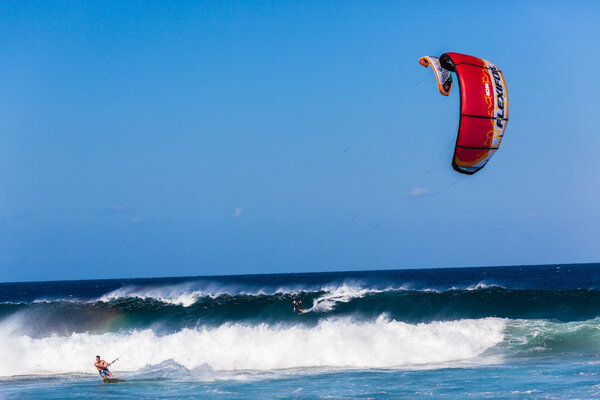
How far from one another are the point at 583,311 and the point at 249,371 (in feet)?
40.5

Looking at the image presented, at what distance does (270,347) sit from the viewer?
18.1 m

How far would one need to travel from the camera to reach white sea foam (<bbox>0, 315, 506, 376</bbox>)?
16859 millimetres

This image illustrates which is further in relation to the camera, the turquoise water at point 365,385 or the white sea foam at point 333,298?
the white sea foam at point 333,298

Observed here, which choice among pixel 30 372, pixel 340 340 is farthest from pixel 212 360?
pixel 30 372

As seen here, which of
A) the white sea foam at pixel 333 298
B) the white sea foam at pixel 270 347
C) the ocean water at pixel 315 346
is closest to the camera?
the ocean water at pixel 315 346

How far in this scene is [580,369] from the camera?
536 inches

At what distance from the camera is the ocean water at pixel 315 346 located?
1308cm

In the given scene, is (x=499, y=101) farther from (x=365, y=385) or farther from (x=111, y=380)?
(x=111, y=380)

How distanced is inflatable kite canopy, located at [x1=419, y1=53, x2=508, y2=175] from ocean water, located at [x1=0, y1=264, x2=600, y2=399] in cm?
424

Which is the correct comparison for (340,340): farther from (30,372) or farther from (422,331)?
(30,372)

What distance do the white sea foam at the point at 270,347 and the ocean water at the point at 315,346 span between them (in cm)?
5

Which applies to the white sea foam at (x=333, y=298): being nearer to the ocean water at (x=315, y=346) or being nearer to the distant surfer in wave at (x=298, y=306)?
the ocean water at (x=315, y=346)

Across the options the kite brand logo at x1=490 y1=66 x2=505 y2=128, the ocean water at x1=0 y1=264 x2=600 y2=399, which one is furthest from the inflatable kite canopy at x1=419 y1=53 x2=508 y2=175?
the ocean water at x1=0 y1=264 x2=600 y2=399

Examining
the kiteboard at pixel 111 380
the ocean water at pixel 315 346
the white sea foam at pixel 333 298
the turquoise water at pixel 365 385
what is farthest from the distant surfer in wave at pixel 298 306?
the kiteboard at pixel 111 380
